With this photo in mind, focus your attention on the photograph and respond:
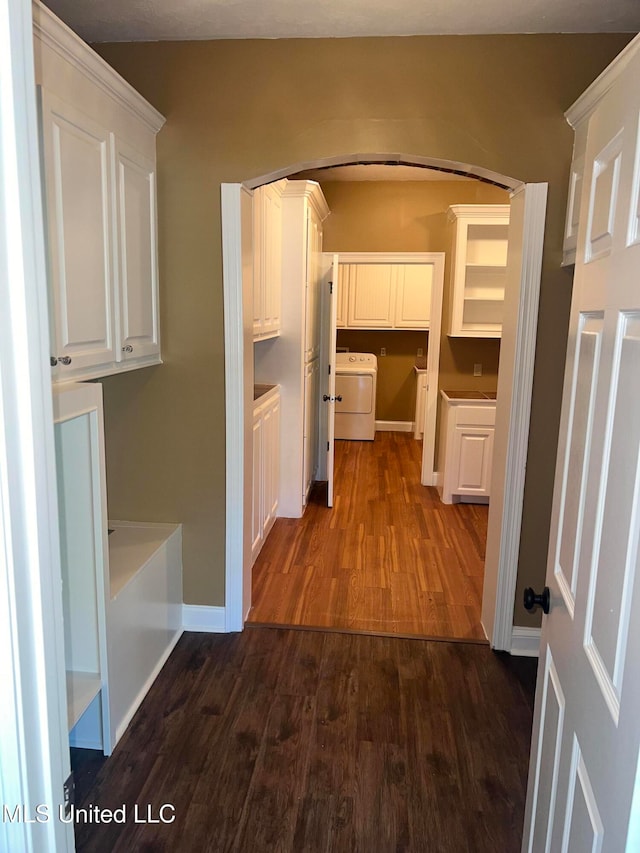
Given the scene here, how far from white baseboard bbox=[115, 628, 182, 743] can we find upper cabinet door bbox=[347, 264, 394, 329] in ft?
15.9

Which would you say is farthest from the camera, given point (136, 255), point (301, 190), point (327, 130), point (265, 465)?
point (301, 190)

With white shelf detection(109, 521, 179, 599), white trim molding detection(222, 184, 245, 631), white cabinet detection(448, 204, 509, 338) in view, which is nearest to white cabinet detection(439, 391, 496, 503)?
white cabinet detection(448, 204, 509, 338)

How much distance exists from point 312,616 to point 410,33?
265cm

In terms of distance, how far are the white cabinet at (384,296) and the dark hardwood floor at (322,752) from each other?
15.5ft

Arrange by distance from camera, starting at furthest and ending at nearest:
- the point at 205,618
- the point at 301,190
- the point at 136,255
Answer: the point at 301,190, the point at 205,618, the point at 136,255

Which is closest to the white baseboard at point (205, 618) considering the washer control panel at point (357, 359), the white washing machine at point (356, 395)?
the white washing machine at point (356, 395)

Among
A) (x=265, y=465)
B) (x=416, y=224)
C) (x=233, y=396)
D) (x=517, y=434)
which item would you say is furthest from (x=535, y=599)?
(x=416, y=224)

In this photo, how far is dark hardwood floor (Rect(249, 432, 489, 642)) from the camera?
3.06 meters

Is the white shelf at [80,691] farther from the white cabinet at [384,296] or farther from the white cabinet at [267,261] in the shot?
the white cabinet at [384,296]

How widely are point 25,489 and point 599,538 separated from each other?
88cm

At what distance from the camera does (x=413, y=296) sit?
6910 millimetres

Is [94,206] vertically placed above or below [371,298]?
above

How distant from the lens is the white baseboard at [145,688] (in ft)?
7.29

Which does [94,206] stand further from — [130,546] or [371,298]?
[371,298]
